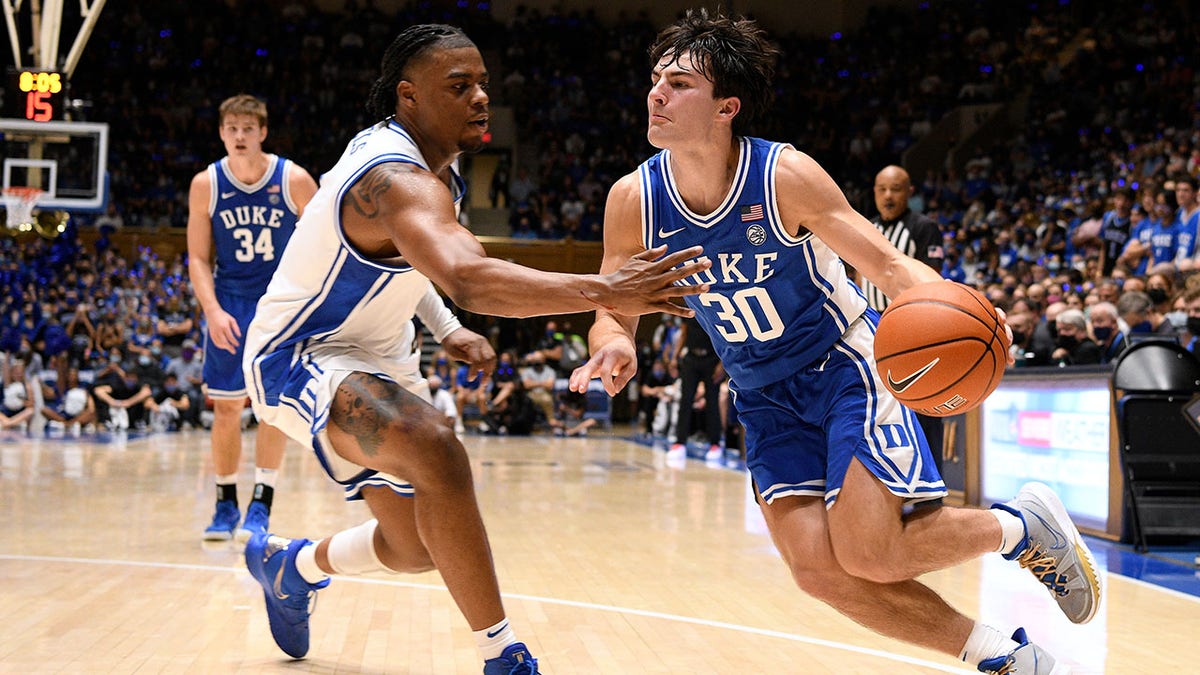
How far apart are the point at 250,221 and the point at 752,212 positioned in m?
3.31

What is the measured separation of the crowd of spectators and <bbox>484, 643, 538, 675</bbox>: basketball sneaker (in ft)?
22.3

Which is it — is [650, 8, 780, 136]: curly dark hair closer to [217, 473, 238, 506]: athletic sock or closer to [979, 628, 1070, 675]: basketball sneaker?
[979, 628, 1070, 675]: basketball sneaker

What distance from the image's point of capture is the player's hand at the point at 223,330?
5.29m

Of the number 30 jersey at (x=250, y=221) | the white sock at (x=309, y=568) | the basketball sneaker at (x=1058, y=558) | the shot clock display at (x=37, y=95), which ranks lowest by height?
the white sock at (x=309, y=568)

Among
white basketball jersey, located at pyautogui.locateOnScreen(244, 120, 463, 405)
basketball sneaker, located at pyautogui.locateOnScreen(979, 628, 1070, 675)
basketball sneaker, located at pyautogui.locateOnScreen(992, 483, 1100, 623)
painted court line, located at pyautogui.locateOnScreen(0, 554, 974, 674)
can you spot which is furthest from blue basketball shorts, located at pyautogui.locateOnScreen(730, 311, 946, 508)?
white basketball jersey, located at pyautogui.locateOnScreen(244, 120, 463, 405)

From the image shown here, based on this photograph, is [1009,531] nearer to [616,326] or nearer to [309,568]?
[616,326]

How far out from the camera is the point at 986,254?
15094 mm

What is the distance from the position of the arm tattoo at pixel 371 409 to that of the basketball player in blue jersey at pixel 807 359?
0.54 m

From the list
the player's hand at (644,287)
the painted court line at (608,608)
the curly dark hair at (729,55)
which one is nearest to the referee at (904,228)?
the painted court line at (608,608)

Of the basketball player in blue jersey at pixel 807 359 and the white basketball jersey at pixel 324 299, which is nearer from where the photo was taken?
the basketball player in blue jersey at pixel 807 359

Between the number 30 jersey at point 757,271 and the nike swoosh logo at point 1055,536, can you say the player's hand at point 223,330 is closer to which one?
the number 30 jersey at point 757,271

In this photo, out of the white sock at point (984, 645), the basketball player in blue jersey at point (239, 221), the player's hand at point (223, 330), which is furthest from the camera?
the basketball player in blue jersey at point (239, 221)

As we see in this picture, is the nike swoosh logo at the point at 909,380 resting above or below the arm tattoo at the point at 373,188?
below

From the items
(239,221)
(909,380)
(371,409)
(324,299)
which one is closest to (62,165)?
(239,221)
